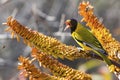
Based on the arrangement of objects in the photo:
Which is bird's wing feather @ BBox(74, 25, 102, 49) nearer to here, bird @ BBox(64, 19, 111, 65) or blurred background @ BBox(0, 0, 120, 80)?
bird @ BBox(64, 19, 111, 65)

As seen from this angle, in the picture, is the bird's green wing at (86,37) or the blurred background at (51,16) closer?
the bird's green wing at (86,37)

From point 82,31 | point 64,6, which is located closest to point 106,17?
point 64,6

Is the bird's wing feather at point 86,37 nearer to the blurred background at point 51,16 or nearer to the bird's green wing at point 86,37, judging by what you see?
the bird's green wing at point 86,37

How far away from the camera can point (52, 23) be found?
5.78m

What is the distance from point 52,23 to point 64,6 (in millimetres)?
863

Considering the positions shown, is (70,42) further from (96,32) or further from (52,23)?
(96,32)

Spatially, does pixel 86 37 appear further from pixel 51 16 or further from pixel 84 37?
pixel 51 16

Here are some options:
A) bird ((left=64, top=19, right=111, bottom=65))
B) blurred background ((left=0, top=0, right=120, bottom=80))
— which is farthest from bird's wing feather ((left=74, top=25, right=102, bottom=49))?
blurred background ((left=0, top=0, right=120, bottom=80))

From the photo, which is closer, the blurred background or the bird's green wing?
the bird's green wing

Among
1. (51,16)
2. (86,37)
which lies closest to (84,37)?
(86,37)

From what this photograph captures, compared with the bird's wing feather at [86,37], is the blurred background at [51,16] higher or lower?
higher

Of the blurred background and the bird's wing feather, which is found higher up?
the blurred background

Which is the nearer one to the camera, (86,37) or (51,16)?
(86,37)

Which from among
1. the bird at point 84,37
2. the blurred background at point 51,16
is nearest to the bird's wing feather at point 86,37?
the bird at point 84,37
